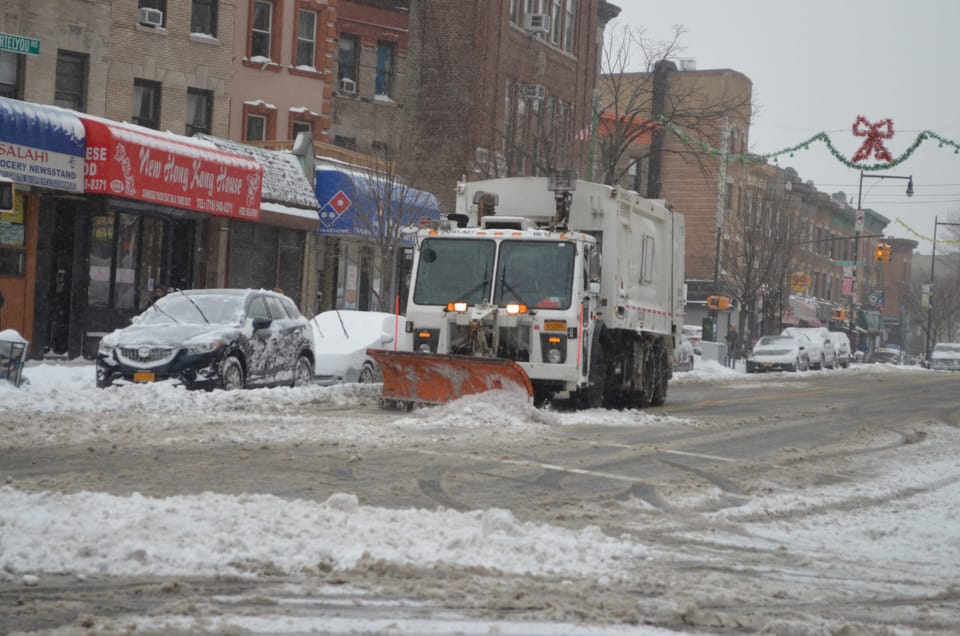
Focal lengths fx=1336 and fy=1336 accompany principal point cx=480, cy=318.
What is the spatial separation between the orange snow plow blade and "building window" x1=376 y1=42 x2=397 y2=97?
87.1ft

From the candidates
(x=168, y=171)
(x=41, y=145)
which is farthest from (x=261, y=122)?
(x=41, y=145)

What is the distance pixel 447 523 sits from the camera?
346 inches

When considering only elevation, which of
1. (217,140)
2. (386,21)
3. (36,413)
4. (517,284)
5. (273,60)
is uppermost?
(386,21)

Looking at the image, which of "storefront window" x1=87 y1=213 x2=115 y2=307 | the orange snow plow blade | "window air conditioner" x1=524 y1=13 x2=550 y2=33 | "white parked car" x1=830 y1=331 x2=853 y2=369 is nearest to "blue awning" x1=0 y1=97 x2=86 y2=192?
"storefront window" x1=87 y1=213 x2=115 y2=307

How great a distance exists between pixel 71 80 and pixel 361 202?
26.4 ft

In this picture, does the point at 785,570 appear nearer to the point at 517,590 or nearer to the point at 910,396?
the point at 517,590

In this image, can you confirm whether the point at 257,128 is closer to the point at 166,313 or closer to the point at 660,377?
the point at 660,377

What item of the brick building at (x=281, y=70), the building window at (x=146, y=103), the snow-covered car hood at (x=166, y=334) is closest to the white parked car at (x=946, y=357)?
the brick building at (x=281, y=70)

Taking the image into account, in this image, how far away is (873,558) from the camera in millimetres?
8781

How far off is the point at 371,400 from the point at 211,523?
11.9 meters

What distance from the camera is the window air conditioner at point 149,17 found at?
31500 mm

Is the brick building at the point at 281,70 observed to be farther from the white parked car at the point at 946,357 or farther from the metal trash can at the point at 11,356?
the white parked car at the point at 946,357

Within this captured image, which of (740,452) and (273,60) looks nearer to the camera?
(740,452)

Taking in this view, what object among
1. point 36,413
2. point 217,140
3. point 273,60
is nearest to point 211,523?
point 36,413
